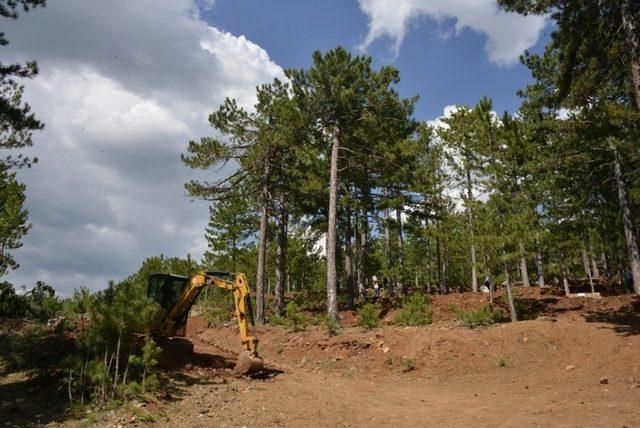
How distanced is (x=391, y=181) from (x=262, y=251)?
729 centimetres

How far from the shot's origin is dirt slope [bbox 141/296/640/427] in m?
8.11

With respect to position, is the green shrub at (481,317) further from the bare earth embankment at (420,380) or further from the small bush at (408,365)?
the small bush at (408,365)

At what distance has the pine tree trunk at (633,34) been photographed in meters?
11.2

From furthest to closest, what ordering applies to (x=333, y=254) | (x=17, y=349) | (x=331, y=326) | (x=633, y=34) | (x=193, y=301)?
(x=333, y=254) → (x=331, y=326) → (x=193, y=301) → (x=17, y=349) → (x=633, y=34)

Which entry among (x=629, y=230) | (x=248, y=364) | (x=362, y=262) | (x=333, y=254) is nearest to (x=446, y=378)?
(x=248, y=364)

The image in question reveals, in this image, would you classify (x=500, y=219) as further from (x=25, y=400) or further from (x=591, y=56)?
(x=25, y=400)

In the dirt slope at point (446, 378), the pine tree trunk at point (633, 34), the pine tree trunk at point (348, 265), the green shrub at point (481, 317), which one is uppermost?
the pine tree trunk at point (633, 34)

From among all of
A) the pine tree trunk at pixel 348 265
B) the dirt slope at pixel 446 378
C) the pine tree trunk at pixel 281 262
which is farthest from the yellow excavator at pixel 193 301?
the pine tree trunk at pixel 348 265

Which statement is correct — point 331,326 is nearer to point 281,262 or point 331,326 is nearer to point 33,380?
point 281,262

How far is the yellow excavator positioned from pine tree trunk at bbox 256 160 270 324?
7.50 meters

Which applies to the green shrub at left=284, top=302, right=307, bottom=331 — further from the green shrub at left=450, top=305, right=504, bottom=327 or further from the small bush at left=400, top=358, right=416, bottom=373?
the green shrub at left=450, top=305, right=504, bottom=327

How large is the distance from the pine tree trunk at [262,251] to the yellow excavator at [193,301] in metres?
7.50

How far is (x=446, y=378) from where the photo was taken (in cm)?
1215

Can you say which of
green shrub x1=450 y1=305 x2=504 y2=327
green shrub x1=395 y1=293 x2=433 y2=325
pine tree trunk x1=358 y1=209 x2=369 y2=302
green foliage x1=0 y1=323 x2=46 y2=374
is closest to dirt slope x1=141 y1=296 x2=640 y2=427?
green shrub x1=450 y1=305 x2=504 y2=327
